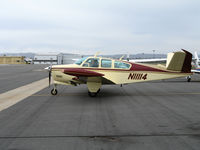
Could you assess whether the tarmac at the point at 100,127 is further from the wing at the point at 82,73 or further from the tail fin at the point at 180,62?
the tail fin at the point at 180,62

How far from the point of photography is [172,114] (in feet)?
21.6

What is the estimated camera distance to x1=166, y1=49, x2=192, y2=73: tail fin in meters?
10.1

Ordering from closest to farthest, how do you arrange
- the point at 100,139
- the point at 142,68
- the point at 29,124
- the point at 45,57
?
the point at 100,139 → the point at 29,124 → the point at 142,68 → the point at 45,57

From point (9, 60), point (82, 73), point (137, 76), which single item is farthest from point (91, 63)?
point (9, 60)

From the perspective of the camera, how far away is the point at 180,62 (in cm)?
1029

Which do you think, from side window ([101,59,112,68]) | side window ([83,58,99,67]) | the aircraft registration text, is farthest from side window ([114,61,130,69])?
side window ([83,58,99,67])

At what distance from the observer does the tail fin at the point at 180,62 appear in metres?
10.1

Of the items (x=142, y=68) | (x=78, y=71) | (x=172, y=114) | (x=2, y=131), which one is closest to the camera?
(x=2, y=131)

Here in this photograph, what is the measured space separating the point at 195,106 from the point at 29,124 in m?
6.94

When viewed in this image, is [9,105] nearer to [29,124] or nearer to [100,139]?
[29,124]

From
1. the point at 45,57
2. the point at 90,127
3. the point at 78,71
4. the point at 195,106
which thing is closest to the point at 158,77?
the point at 195,106

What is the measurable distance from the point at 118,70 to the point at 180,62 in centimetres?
373

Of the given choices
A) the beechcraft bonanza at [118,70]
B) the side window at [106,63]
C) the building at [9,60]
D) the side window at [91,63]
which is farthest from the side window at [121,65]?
the building at [9,60]

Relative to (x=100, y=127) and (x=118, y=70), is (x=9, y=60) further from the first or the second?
(x=100, y=127)
